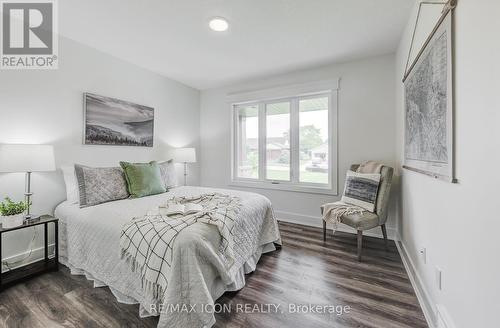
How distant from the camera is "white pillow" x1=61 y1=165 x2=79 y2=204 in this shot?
7.73 feet

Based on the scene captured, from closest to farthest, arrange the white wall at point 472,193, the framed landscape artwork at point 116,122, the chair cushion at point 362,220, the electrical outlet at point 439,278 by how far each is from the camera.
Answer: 1. the white wall at point 472,193
2. the electrical outlet at point 439,278
3. the chair cushion at point 362,220
4. the framed landscape artwork at point 116,122

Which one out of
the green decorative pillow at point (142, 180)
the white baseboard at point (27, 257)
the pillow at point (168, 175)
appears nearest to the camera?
the white baseboard at point (27, 257)

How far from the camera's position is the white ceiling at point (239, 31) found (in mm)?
2006

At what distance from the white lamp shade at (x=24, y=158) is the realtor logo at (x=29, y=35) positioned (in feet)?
2.91

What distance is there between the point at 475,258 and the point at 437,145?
70 cm

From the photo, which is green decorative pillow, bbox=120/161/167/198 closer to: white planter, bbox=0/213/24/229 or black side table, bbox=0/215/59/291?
black side table, bbox=0/215/59/291

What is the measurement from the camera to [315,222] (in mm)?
3436

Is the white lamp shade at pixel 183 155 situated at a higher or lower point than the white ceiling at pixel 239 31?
lower

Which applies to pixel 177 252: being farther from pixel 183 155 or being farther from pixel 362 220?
pixel 183 155

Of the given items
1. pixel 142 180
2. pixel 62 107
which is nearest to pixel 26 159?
pixel 62 107

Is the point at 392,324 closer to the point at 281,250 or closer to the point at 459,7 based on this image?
the point at 281,250

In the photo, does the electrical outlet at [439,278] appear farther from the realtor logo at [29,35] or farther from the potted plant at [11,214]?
the realtor logo at [29,35]

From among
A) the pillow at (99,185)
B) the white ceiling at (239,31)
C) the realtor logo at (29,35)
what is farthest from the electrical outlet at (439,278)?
the realtor logo at (29,35)

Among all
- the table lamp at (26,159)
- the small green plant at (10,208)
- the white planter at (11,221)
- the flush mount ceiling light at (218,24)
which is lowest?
the white planter at (11,221)
